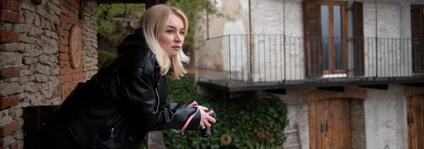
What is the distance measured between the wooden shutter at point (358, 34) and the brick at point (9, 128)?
24.0ft

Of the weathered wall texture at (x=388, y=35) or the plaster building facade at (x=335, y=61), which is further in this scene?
the weathered wall texture at (x=388, y=35)

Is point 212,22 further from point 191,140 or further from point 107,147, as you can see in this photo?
point 107,147

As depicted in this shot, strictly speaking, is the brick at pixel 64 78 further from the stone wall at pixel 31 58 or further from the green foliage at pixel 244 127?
the green foliage at pixel 244 127

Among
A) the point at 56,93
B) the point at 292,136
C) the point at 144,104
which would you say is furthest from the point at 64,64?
the point at 292,136

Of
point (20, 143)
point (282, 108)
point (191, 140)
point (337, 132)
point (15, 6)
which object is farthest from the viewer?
point (337, 132)

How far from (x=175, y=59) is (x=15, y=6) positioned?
1.47m

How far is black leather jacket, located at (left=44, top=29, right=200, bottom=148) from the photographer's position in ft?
4.02

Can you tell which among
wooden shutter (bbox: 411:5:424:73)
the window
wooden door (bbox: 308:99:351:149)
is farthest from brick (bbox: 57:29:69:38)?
wooden shutter (bbox: 411:5:424:73)

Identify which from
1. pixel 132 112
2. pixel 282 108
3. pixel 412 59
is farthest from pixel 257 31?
pixel 132 112

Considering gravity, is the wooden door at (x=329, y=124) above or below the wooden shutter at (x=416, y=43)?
below

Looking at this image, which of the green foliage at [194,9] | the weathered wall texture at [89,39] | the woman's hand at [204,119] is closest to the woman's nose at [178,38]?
the woman's hand at [204,119]

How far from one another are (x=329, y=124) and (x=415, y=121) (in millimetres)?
3011

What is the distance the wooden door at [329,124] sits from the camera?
6.88 m

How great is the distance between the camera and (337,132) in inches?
283
